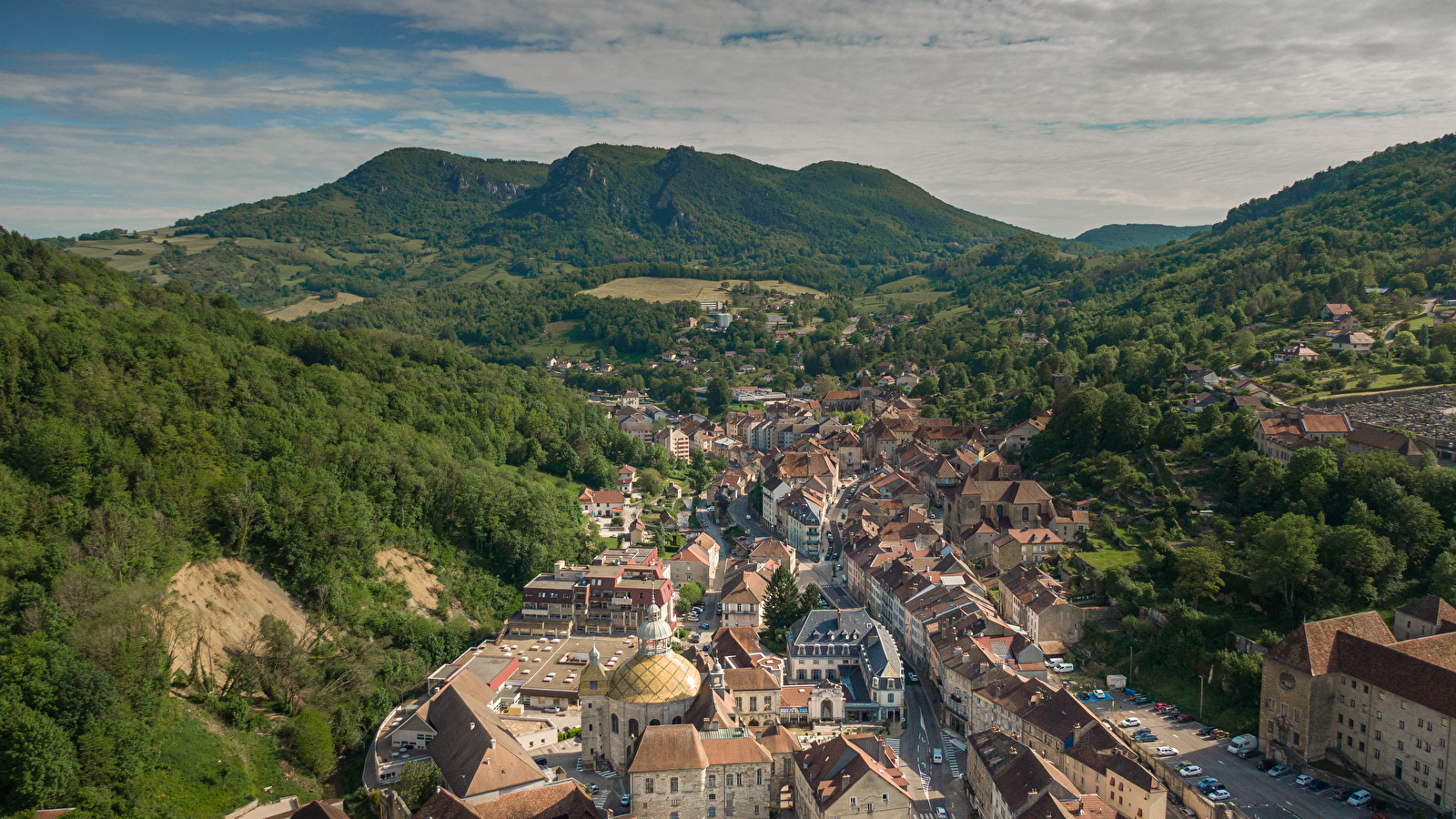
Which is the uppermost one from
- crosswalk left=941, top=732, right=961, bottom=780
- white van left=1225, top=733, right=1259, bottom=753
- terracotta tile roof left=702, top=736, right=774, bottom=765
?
terracotta tile roof left=702, top=736, right=774, bottom=765

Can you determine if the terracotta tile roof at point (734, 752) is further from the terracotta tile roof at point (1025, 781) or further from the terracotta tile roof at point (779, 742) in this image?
the terracotta tile roof at point (1025, 781)

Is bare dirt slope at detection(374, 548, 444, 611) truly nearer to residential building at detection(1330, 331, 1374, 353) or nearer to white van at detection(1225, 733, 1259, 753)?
white van at detection(1225, 733, 1259, 753)

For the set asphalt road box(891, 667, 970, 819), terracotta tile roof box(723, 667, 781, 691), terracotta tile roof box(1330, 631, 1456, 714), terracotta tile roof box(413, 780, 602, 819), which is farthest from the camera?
terracotta tile roof box(723, 667, 781, 691)

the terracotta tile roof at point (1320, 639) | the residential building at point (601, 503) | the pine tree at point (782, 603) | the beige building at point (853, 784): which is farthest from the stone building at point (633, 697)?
the residential building at point (601, 503)

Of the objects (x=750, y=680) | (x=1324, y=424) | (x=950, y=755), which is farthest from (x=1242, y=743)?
(x=1324, y=424)

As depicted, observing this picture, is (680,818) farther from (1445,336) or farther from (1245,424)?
(1445,336)

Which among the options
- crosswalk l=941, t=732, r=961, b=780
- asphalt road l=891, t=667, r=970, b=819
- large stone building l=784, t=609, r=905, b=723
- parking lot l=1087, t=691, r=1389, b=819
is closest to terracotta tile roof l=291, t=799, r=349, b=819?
asphalt road l=891, t=667, r=970, b=819

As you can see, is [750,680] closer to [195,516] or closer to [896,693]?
[896,693]
